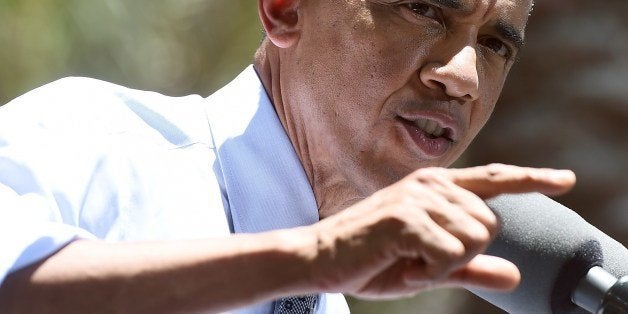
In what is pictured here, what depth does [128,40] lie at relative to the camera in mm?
→ 3949

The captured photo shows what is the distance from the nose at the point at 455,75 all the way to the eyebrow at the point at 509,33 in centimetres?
10

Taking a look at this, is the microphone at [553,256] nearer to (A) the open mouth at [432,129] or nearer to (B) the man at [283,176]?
(B) the man at [283,176]

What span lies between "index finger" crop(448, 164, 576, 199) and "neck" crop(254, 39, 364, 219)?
675mm

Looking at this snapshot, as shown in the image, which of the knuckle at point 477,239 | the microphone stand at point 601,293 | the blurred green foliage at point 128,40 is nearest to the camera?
the knuckle at point 477,239

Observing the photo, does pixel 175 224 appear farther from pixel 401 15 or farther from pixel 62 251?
pixel 401 15

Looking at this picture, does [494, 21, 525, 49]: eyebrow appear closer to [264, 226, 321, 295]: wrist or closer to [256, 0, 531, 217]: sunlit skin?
[256, 0, 531, 217]: sunlit skin

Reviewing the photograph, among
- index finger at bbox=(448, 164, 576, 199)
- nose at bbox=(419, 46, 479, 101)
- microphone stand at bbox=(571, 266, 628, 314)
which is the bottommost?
microphone stand at bbox=(571, 266, 628, 314)

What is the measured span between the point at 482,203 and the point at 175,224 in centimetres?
53

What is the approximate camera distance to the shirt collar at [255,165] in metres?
1.67

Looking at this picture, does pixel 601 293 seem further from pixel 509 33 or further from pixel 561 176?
pixel 509 33

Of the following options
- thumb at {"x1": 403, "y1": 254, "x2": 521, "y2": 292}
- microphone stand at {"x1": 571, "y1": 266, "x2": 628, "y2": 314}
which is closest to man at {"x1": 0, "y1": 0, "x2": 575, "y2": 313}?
thumb at {"x1": 403, "y1": 254, "x2": 521, "y2": 292}

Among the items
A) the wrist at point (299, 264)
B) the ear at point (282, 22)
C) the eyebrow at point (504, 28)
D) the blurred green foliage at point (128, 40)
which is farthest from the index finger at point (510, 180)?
the blurred green foliage at point (128, 40)

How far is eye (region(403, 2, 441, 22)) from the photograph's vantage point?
5.84ft

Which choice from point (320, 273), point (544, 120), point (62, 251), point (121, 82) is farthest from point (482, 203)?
point (121, 82)
